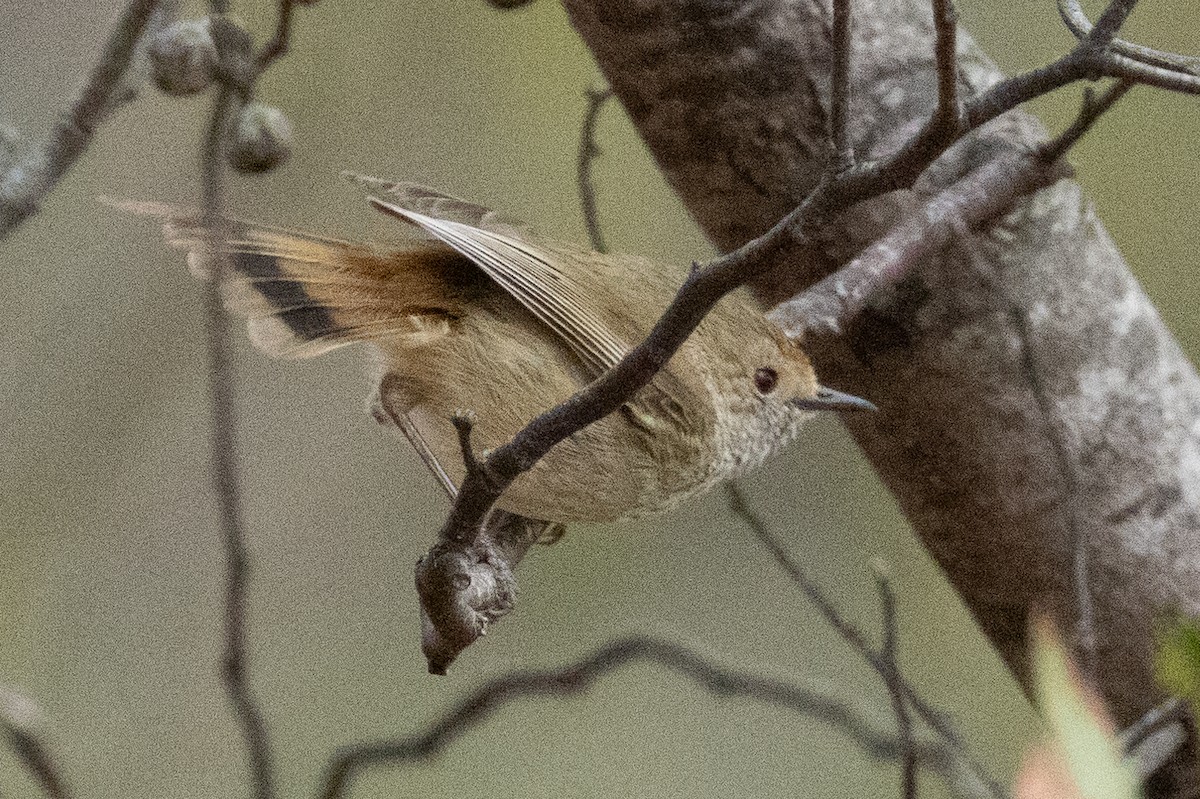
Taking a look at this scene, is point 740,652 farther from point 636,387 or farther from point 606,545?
point 636,387

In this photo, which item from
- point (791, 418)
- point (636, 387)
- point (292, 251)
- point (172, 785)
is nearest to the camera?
point (636, 387)

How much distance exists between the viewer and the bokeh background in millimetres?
3305

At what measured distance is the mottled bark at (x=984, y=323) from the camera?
2.11m

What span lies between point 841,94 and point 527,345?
0.86 metres

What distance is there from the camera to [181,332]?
11.4 ft

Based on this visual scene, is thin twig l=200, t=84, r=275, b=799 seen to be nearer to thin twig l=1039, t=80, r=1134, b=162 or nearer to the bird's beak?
the bird's beak

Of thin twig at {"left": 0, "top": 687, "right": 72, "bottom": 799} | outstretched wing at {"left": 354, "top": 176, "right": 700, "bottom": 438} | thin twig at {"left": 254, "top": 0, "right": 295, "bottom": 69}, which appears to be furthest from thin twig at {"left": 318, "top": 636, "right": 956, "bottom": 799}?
thin twig at {"left": 254, "top": 0, "right": 295, "bottom": 69}

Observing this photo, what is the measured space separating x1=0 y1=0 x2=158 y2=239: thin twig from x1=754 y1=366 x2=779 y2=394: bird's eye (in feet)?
3.31

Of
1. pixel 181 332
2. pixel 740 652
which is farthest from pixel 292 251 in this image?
pixel 740 652

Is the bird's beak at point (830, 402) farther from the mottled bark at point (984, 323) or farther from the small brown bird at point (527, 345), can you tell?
the mottled bark at point (984, 323)

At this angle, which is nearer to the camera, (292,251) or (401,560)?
(292,251)

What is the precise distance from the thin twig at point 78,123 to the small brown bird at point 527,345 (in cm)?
14

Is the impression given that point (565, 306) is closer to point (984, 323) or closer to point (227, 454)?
point (227, 454)

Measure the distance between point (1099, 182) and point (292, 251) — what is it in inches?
93.1
